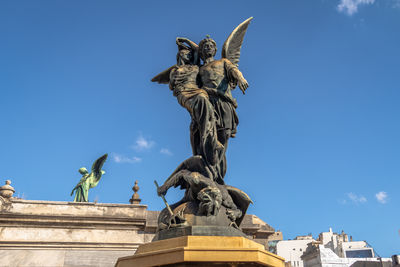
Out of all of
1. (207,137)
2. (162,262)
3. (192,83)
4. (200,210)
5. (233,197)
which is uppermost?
(192,83)

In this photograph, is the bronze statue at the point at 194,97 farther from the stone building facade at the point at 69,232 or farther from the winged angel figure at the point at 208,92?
the stone building facade at the point at 69,232

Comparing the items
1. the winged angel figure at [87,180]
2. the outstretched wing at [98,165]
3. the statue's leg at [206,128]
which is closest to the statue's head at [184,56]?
the statue's leg at [206,128]

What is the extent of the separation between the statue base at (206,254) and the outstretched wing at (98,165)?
16.4m

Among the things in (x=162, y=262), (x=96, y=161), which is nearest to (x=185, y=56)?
(x=162, y=262)

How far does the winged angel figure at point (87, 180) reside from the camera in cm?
1908

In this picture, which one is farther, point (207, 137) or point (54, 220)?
point (54, 220)

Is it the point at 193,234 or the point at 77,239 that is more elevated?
the point at 77,239

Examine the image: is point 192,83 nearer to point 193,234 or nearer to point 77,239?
point 193,234

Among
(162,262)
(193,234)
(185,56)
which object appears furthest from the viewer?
(185,56)

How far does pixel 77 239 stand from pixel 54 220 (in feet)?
3.45

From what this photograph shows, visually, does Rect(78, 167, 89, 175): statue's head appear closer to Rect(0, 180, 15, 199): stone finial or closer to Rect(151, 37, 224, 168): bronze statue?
Rect(0, 180, 15, 199): stone finial

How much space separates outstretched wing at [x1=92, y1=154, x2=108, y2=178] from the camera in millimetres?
20375

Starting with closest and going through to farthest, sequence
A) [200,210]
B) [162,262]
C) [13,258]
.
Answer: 1. [162,262]
2. [200,210]
3. [13,258]

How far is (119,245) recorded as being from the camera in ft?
45.8
